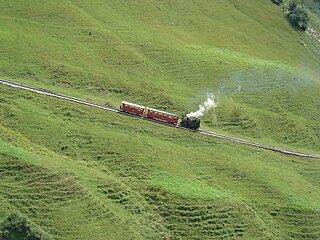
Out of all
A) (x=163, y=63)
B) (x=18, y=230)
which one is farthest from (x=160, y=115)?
(x=18, y=230)

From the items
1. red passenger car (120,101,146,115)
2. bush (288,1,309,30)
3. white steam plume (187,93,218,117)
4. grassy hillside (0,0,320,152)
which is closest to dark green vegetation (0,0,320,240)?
grassy hillside (0,0,320,152)

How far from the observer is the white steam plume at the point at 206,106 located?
95.6m

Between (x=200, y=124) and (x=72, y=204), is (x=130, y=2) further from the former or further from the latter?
(x=72, y=204)

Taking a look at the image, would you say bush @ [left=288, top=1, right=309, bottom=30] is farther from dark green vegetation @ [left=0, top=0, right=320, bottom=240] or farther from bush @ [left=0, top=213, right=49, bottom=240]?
bush @ [left=0, top=213, right=49, bottom=240]

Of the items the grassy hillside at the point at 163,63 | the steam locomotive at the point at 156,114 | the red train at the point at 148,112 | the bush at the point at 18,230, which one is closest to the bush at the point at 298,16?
the grassy hillside at the point at 163,63

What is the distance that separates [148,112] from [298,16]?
93640 mm

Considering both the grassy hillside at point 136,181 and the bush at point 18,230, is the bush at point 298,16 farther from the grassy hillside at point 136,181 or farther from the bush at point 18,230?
the bush at point 18,230

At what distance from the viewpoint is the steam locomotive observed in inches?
3450

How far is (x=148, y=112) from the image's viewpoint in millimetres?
87938

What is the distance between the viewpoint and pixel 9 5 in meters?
114

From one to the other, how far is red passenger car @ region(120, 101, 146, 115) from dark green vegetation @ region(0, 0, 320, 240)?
2.95 metres

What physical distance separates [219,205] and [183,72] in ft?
148

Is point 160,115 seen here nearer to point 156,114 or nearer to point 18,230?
point 156,114

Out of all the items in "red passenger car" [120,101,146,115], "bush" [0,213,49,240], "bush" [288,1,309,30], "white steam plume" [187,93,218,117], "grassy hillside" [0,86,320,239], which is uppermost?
"bush" [288,1,309,30]
